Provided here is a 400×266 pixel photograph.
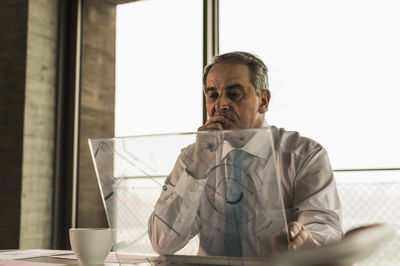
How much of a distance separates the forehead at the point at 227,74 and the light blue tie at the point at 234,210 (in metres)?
A: 0.74

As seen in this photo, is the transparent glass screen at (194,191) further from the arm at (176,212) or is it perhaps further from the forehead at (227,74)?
the forehead at (227,74)

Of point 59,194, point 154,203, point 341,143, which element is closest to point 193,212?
point 154,203

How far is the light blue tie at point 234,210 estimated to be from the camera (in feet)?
3.03

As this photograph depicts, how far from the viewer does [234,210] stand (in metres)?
0.93

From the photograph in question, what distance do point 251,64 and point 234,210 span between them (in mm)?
870

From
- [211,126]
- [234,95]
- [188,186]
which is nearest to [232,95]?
[234,95]

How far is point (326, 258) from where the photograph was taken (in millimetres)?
445

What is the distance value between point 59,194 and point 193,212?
8.20 feet

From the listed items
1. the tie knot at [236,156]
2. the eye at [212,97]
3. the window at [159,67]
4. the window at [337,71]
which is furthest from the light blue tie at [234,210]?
the window at [159,67]

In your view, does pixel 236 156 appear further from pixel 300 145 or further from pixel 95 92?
pixel 95 92

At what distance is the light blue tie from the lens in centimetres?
92

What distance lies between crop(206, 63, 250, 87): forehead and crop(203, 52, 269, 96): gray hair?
19 mm

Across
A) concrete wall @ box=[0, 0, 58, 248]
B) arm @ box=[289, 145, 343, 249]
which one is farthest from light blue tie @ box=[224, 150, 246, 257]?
concrete wall @ box=[0, 0, 58, 248]

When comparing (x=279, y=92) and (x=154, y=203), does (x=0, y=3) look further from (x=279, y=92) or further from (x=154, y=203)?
(x=154, y=203)
